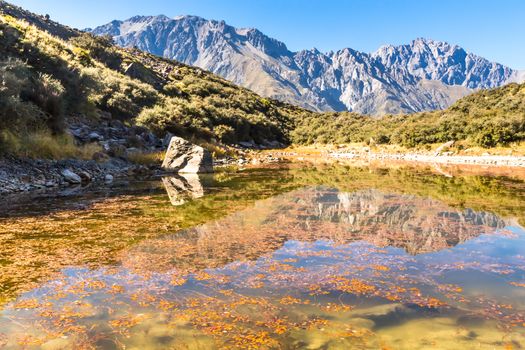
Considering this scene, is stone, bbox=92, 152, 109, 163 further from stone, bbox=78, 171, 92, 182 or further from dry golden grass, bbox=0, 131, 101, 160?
stone, bbox=78, 171, 92, 182

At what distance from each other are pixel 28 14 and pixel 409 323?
8341 cm

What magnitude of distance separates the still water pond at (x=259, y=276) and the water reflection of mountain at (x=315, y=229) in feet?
0.19

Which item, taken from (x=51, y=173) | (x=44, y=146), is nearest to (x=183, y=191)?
(x=51, y=173)

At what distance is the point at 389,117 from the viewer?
8025 cm

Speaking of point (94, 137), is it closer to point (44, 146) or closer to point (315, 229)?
point (44, 146)

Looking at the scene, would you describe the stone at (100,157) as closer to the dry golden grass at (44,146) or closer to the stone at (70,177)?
the dry golden grass at (44,146)

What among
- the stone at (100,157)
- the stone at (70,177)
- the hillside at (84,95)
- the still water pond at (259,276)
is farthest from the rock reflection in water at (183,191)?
the hillside at (84,95)

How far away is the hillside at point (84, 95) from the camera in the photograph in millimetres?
20703

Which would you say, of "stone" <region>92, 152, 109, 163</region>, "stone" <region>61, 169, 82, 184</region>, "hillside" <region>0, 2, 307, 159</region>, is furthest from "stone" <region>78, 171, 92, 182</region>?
"hillside" <region>0, 2, 307, 159</region>

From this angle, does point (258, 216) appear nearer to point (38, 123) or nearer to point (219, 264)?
point (219, 264)

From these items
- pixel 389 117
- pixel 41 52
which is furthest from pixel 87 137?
pixel 389 117

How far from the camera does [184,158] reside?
1184 inches

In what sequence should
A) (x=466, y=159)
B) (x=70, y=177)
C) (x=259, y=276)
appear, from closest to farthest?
(x=259, y=276) < (x=70, y=177) < (x=466, y=159)

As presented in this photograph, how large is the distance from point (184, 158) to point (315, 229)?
20387mm
